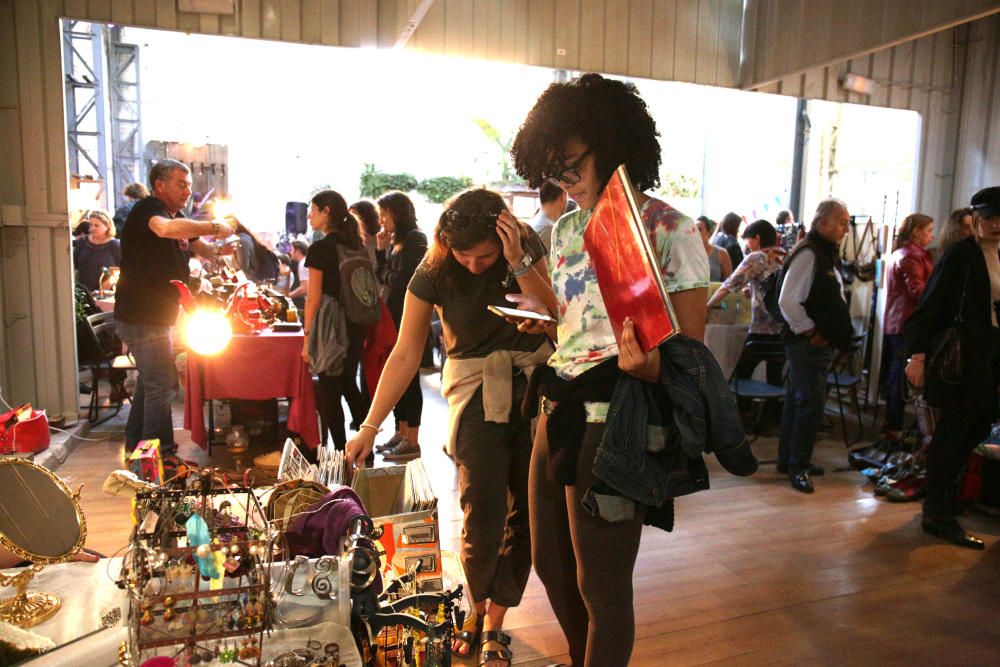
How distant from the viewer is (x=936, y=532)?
3357 mm

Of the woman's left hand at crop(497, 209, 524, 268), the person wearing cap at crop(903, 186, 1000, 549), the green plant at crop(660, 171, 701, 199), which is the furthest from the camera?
the green plant at crop(660, 171, 701, 199)

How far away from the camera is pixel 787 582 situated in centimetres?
286

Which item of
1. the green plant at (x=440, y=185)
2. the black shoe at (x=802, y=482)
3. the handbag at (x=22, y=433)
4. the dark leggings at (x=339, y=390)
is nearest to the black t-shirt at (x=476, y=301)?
the handbag at (x=22, y=433)

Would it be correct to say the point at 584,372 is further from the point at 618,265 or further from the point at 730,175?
the point at 730,175

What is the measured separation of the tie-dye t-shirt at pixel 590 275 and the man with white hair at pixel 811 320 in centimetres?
277

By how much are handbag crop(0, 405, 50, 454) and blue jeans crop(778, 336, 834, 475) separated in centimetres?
374

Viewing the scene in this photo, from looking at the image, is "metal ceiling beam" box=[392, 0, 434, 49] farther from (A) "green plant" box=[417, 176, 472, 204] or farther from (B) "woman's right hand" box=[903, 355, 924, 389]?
(A) "green plant" box=[417, 176, 472, 204]

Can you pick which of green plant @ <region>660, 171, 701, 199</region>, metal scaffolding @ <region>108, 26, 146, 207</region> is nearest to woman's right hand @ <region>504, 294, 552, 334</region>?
green plant @ <region>660, 171, 701, 199</region>

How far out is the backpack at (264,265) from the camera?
17.8 ft

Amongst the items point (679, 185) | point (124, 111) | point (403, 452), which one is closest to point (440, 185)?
point (679, 185)

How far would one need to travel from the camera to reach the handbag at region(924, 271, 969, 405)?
122 inches

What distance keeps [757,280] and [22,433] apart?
14.4ft

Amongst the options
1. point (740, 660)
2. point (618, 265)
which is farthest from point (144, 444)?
point (740, 660)

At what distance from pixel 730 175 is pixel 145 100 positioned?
12158mm
